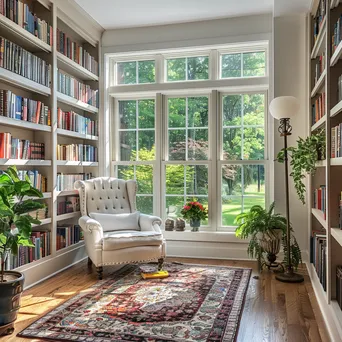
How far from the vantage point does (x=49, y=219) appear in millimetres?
3889

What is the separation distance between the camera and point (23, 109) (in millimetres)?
3508

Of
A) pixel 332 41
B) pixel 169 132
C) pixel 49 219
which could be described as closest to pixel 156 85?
pixel 169 132

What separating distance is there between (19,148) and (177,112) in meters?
2.26

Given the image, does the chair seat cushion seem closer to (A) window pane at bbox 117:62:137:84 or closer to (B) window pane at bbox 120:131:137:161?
(B) window pane at bbox 120:131:137:161

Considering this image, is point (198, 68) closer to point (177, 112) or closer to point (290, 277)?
point (177, 112)

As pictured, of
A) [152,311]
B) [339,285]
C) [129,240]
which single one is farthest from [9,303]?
[339,285]

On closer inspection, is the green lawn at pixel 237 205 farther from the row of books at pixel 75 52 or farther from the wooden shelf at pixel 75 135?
the row of books at pixel 75 52

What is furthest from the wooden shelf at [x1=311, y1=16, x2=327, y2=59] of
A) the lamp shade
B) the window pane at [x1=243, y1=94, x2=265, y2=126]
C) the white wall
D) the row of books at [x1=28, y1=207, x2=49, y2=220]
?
the row of books at [x1=28, y1=207, x2=49, y2=220]

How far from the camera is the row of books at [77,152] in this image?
4.22 m

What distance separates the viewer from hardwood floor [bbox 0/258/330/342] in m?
2.51

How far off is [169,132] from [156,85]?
0.66 meters

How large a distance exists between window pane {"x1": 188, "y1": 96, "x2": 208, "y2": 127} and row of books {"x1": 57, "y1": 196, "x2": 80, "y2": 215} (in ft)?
5.96

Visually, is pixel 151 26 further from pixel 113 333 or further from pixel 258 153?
pixel 113 333

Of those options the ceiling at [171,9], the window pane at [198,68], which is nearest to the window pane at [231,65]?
the window pane at [198,68]
